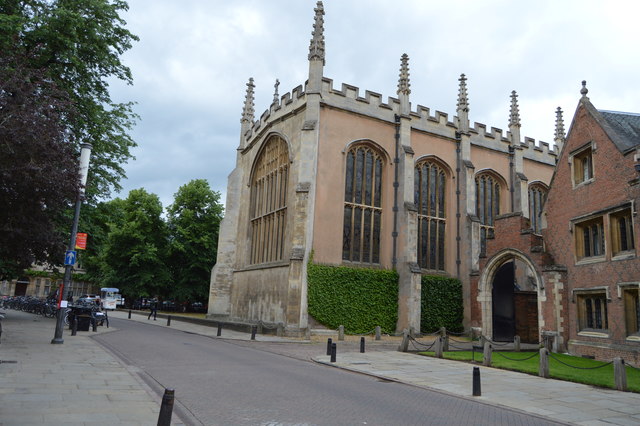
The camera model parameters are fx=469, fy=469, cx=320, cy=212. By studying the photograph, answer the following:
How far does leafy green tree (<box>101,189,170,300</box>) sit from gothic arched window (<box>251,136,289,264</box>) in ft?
55.4

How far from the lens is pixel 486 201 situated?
99.3 ft

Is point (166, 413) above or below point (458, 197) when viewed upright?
below

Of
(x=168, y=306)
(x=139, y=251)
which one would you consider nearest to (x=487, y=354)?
(x=139, y=251)

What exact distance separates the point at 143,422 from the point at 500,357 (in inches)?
530

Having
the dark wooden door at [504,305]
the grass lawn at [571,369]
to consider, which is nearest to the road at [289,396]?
the grass lawn at [571,369]

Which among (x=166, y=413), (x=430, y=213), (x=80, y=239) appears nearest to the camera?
(x=166, y=413)

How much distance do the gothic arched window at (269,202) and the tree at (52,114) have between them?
830 centimetres

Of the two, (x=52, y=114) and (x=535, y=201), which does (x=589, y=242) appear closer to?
(x=535, y=201)

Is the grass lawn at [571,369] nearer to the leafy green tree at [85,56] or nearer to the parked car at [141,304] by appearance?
the leafy green tree at [85,56]

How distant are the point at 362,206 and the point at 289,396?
1784 cm

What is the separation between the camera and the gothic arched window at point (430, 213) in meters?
27.5

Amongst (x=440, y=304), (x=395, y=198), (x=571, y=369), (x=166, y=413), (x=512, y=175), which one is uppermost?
(x=512, y=175)

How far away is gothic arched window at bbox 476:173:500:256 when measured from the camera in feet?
97.9

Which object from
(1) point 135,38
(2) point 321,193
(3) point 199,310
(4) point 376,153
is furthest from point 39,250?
(3) point 199,310
